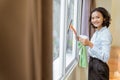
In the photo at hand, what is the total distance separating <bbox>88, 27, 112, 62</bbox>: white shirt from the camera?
2119 millimetres

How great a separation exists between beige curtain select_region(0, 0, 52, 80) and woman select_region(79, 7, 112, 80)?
55.9 inches

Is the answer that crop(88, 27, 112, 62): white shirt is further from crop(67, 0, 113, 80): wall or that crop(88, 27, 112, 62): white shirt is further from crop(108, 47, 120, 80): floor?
crop(108, 47, 120, 80): floor

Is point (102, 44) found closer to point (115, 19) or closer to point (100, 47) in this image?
point (100, 47)

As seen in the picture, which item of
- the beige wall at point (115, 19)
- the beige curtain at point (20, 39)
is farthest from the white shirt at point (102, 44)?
the beige wall at point (115, 19)

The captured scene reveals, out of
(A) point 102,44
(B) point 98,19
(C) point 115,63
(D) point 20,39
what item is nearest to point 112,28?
(C) point 115,63

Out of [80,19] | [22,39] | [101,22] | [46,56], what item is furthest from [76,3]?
[22,39]

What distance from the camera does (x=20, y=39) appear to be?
0.71m

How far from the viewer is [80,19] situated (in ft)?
10.0

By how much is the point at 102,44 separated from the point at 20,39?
1567 mm

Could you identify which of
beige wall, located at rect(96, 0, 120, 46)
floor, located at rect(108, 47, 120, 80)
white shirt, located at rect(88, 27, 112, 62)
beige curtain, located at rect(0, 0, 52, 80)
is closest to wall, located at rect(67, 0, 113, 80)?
beige wall, located at rect(96, 0, 120, 46)

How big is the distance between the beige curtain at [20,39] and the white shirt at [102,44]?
1.41m

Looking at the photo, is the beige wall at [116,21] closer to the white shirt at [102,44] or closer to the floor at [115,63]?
the floor at [115,63]

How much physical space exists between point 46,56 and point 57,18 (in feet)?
4.31

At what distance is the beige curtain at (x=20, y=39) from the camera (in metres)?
0.68
